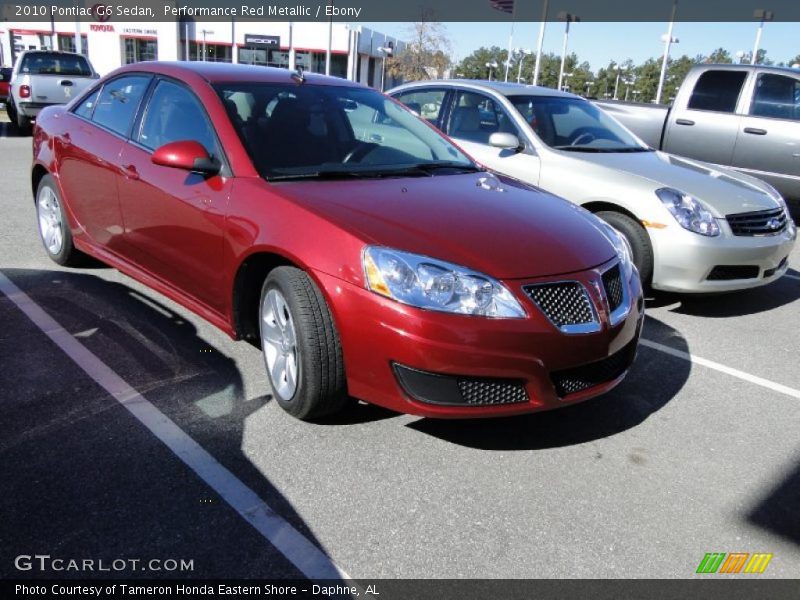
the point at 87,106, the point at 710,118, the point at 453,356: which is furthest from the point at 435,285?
the point at 710,118

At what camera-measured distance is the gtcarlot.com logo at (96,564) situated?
7.09ft

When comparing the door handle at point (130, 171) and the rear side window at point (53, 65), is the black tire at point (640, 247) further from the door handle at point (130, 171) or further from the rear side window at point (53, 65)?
the rear side window at point (53, 65)

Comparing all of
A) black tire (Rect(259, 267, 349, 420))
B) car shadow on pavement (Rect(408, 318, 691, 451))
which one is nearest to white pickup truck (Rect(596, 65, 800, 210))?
car shadow on pavement (Rect(408, 318, 691, 451))

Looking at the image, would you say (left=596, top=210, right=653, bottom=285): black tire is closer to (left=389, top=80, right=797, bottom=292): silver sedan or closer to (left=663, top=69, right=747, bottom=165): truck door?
(left=389, top=80, right=797, bottom=292): silver sedan

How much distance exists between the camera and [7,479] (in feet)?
8.45

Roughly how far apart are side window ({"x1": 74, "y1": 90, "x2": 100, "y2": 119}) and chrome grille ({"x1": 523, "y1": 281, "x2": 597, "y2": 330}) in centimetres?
351

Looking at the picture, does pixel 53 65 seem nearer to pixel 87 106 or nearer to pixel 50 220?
pixel 50 220

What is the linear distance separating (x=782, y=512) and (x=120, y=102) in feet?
14.1

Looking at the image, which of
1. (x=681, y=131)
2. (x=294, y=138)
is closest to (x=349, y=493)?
(x=294, y=138)

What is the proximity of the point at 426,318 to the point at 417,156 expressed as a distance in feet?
5.39

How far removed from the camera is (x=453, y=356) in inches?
104

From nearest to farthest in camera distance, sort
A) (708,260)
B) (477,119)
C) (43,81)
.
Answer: (708,260) → (477,119) → (43,81)

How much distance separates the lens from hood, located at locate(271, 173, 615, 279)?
2.83m

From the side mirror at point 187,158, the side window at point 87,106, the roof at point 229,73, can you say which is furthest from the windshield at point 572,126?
the side window at point 87,106
